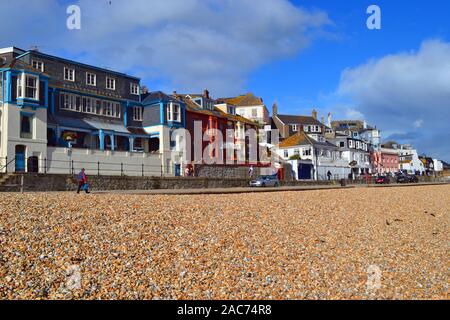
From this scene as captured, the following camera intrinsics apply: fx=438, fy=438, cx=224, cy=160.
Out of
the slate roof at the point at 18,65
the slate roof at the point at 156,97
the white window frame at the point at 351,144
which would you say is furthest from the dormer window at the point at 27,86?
the white window frame at the point at 351,144

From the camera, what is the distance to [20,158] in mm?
31859

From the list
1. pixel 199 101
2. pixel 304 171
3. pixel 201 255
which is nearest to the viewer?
pixel 201 255

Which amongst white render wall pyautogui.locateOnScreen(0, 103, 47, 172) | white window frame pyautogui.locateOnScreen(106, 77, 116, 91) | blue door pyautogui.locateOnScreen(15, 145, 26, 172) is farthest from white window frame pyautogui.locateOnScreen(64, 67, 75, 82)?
blue door pyautogui.locateOnScreen(15, 145, 26, 172)

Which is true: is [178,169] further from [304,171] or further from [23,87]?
[304,171]

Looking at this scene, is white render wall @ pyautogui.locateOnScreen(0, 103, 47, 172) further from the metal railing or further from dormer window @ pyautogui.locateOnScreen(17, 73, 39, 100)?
dormer window @ pyautogui.locateOnScreen(17, 73, 39, 100)

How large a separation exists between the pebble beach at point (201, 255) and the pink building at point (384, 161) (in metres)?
83.1

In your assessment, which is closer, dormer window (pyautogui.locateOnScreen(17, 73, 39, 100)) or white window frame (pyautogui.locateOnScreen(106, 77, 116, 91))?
dormer window (pyautogui.locateOnScreen(17, 73, 39, 100))

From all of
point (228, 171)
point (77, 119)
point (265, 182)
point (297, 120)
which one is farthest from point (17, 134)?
point (297, 120)

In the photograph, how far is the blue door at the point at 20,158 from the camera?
3173 centimetres

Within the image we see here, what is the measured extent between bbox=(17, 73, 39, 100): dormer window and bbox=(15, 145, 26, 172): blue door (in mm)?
3770

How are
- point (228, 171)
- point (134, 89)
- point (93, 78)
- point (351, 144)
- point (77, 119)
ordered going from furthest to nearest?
point (351, 144) → point (228, 171) → point (134, 89) → point (93, 78) → point (77, 119)

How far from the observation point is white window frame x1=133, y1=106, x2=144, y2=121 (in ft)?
149

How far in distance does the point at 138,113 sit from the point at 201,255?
124 feet
